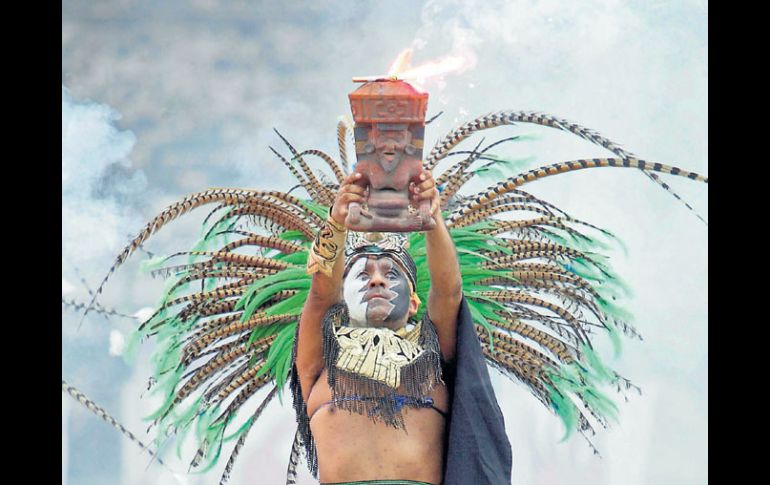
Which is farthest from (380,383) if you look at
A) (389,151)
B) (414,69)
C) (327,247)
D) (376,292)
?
(414,69)

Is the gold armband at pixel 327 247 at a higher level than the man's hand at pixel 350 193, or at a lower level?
lower

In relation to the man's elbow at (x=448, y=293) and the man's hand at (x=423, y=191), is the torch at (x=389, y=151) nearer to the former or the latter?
the man's hand at (x=423, y=191)

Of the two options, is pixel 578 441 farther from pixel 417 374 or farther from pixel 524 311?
pixel 417 374

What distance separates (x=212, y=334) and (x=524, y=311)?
2.86ft

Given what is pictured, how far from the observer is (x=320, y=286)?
3.31m

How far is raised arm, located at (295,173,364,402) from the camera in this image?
10.4ft

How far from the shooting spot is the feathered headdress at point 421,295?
3.69 metres

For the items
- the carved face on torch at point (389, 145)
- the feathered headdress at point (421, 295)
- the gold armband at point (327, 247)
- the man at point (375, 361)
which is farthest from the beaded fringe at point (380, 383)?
the carved face on torch at point (389, 145)

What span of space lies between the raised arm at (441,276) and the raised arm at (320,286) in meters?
0.16

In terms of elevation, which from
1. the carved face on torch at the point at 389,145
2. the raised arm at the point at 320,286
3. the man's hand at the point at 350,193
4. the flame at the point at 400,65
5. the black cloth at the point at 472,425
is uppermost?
the flame at the point at 400,65

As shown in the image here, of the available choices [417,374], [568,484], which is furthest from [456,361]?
[568,484]

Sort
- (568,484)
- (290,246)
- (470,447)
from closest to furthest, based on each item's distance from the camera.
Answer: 1. (470,447)
2. (290,246)
3. (568,484)

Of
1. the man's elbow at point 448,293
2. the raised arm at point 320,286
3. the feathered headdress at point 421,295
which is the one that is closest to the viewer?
the raised arm at point 320,286

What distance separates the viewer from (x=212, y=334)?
3.77m
